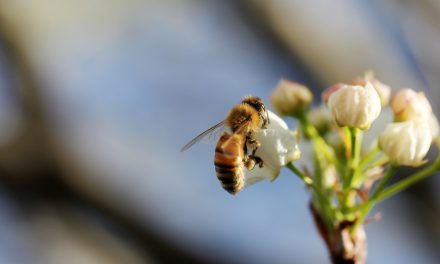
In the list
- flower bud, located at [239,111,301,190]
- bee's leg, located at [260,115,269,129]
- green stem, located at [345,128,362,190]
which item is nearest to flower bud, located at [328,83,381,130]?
green stem, located at [345,128,362,190]

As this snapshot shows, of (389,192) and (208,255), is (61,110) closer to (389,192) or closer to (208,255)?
(208,255)

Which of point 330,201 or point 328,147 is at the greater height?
point 328,147

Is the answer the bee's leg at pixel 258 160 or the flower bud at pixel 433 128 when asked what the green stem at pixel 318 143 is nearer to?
the bee's leg at pixel 258 160

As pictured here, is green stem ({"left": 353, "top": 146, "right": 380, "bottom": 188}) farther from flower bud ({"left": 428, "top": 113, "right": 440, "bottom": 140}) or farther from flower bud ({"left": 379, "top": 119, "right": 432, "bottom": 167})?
flower bud ({"left": 428, "top": 113, "right": 440, "bottom": 140})

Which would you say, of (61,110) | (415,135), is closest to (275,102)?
(415,135)

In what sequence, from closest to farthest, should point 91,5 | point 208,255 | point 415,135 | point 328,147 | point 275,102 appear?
point 415,135 → point 328,147 → point 275,102 → point 208,255 → point 91,5

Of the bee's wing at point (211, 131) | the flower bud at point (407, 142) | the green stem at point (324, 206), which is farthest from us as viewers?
the bee's wing at point (211, 131)

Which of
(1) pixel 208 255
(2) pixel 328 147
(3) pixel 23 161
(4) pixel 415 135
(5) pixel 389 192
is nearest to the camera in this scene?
(5) pixel 389 192

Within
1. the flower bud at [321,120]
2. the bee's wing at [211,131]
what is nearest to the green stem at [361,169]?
the flower bud at [321,120]
